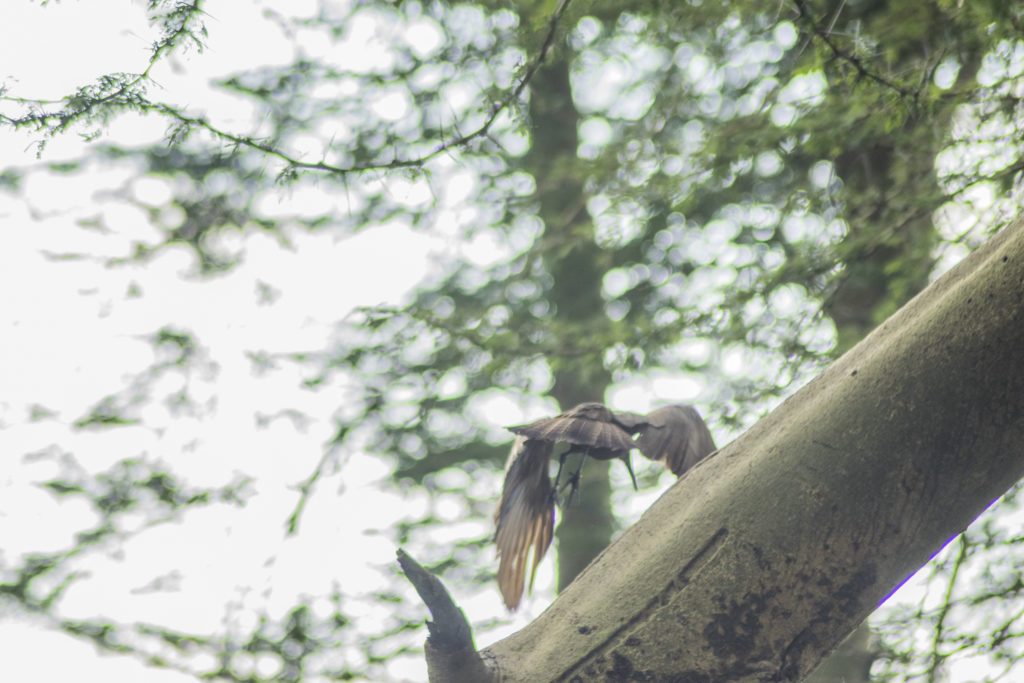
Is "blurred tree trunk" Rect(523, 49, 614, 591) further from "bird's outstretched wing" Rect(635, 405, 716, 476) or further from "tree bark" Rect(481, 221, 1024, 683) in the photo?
"tree bark" Rect(481, 221, 1024, 683)

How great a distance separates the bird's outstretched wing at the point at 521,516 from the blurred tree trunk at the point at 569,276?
1414 millimetres

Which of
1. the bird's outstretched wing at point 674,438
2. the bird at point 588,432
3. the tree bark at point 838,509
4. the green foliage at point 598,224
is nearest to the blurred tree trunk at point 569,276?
the green foliage at point 598,224

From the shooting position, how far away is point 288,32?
309 centimetres

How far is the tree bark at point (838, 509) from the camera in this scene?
3.92 feet

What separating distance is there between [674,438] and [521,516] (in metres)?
0.34

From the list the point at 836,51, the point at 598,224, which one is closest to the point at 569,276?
the point at 598,224

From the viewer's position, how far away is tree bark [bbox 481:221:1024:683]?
3.92 ft

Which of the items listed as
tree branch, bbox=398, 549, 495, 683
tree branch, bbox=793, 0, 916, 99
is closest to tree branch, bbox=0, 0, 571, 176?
tree branch, bbox=793, 0, 916, 99

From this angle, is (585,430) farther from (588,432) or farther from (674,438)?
(674,438)

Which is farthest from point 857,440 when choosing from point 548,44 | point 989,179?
point 989,179

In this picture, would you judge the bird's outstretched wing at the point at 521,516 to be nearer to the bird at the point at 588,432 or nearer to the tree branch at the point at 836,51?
the bird at the point at 588,432

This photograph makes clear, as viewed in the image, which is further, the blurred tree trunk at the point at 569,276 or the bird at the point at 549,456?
the blurred tree trunk at the point at 569,276

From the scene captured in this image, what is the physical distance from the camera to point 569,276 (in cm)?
395

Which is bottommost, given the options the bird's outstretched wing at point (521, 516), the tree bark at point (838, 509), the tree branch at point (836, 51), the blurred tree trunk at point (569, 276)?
the tree bark at point (838, 509)
